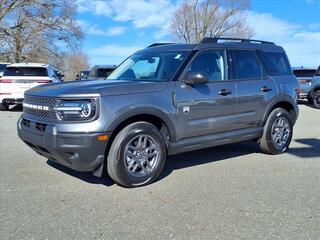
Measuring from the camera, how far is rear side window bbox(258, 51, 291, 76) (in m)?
7.23

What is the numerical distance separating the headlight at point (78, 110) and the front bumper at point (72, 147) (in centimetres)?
19

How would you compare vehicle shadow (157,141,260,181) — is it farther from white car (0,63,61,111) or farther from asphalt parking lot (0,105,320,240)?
white car (0,63,61,111)

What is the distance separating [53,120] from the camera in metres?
5.01

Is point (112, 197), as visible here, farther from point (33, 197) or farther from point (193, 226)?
point (193, 226)

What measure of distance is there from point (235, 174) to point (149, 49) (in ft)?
8.05

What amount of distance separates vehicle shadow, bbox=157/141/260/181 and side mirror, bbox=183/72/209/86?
4.43 ft

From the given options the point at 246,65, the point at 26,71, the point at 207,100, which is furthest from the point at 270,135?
the point at 26,71

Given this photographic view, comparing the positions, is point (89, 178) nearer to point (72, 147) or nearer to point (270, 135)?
point (72, 147)

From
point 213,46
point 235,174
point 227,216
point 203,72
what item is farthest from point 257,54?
point 227,216

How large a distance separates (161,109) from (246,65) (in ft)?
7.01

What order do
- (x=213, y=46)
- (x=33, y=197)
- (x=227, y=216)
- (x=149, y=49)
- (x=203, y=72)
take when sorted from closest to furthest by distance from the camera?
(x=227, y=216)
(x=33, y=197)
(x=203, y=72)
(x=213, y=46)
(x=149, y=49)

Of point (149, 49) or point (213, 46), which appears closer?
point (213, 46)

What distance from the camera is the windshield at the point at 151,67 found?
5.94 m

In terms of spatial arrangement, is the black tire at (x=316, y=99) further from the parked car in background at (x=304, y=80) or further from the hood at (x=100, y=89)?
the hood at (x=100, y=89)
